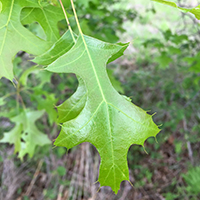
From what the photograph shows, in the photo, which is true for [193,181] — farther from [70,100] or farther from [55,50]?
[55,50]

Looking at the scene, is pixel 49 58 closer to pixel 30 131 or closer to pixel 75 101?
pixel 75 101

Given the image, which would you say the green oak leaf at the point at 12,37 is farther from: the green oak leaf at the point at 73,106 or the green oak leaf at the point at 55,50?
the green oak leaf at the point at 73,106

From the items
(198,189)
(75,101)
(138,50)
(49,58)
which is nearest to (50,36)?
(49,58)

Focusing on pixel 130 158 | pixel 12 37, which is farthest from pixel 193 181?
pixel 12 37

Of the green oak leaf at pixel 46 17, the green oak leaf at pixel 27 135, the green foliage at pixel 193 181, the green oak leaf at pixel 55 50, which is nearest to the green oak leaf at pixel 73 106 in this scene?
the green oak leaf at pixel 55 50

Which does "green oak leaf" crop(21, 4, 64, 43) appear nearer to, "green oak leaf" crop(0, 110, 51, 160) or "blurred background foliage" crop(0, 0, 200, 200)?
"green oak leaf" crop(0, 110, 51, 160)

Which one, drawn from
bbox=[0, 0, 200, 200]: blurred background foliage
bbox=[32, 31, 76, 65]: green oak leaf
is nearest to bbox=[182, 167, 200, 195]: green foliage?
bbox=[0, 0, 200, 200]: blurred background foliage

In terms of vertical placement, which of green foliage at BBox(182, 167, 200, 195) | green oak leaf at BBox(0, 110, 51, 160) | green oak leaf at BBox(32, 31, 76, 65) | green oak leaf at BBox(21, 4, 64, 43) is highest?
green oak leaf at BBox(21, 4, 64, 43)
